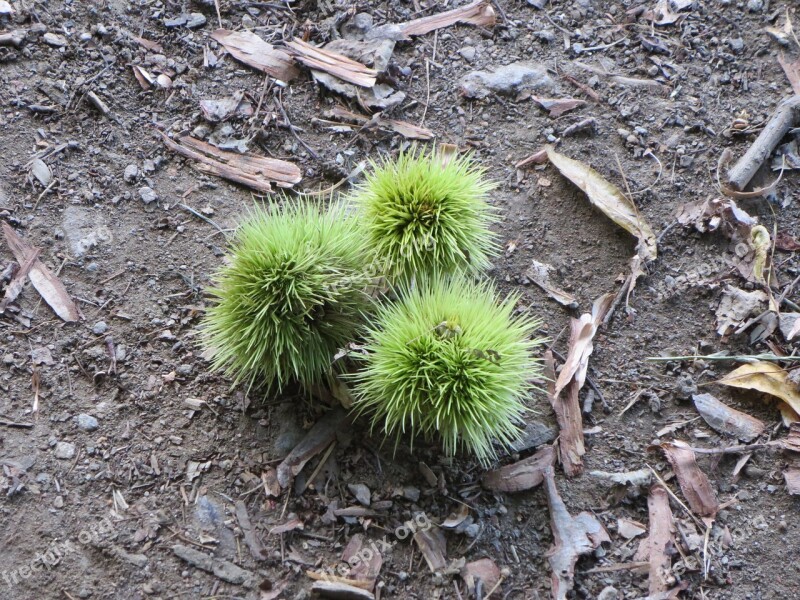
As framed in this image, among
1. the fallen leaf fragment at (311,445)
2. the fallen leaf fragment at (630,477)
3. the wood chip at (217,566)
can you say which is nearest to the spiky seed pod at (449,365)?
the fallen leaf fragment at (311,445)

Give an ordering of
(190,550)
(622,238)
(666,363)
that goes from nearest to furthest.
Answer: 1. (190,550)
2. (666,363)
3. (622,238)

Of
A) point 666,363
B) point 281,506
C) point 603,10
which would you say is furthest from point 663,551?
point 603,10

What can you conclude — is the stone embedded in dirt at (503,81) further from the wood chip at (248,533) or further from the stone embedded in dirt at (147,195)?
the wood chip at (248,533)

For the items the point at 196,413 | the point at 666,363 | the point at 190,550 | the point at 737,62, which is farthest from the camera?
the point at 737,62

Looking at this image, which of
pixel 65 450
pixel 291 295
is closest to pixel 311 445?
pixel 291 295

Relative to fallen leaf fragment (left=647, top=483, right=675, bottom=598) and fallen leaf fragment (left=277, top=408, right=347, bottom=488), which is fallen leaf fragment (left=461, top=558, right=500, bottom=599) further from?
fallen leaf fragment (left=277, top=408, right=347, bottom=488)

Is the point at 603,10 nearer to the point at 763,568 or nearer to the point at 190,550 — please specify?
the point at 763,568

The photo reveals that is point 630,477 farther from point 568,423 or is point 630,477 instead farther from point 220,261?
point 220,261
